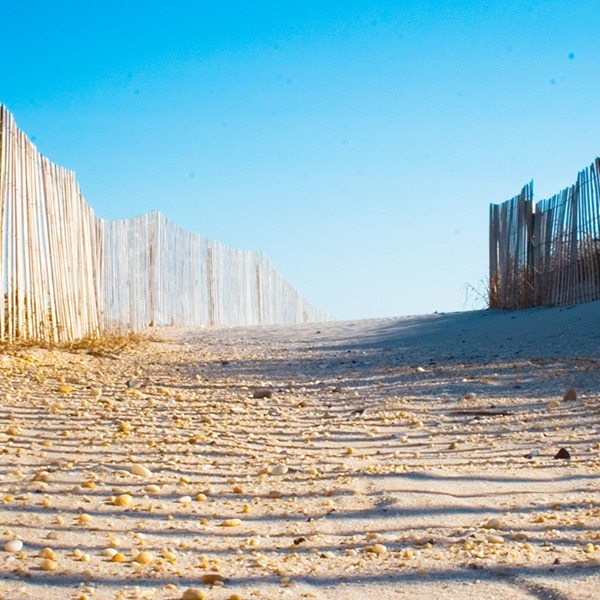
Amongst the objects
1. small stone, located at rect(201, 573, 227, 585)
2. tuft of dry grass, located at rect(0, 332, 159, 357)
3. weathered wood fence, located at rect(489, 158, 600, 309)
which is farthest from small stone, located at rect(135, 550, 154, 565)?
weathered wood fence, located at rect(489, 158, 600, 309)

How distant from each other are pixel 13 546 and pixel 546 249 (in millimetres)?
8576

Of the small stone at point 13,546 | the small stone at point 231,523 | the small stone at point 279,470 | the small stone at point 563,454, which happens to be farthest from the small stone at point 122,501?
the small stone at point 563,454

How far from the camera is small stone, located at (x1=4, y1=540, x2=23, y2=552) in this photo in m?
2.07

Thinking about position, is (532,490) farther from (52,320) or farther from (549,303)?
(549,303)

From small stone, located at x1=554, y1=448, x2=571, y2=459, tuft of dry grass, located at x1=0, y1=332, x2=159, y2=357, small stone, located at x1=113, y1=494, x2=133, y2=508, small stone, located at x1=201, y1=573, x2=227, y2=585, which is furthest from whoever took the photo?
tuft of dry grass, located at x1=0, y1=332, x2=159, y2=357

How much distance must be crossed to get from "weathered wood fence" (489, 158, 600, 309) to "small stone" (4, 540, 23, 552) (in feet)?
24.2

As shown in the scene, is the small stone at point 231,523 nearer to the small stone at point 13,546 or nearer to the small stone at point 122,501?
the small stone at point 122,501

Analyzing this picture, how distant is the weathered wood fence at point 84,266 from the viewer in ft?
20.7

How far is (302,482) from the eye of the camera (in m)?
2.89

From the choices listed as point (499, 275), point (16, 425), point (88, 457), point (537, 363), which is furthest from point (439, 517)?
point (499, 275)

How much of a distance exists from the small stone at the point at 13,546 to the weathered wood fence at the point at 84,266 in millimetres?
4209

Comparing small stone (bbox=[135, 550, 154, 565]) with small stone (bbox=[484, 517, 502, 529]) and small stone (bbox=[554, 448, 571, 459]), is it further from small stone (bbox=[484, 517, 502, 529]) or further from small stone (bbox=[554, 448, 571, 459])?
small stone (bbox=[554, 448, 571, 459])

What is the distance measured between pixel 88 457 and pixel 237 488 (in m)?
0.70

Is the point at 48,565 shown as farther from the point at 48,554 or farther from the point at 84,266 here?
the point at 84,266
